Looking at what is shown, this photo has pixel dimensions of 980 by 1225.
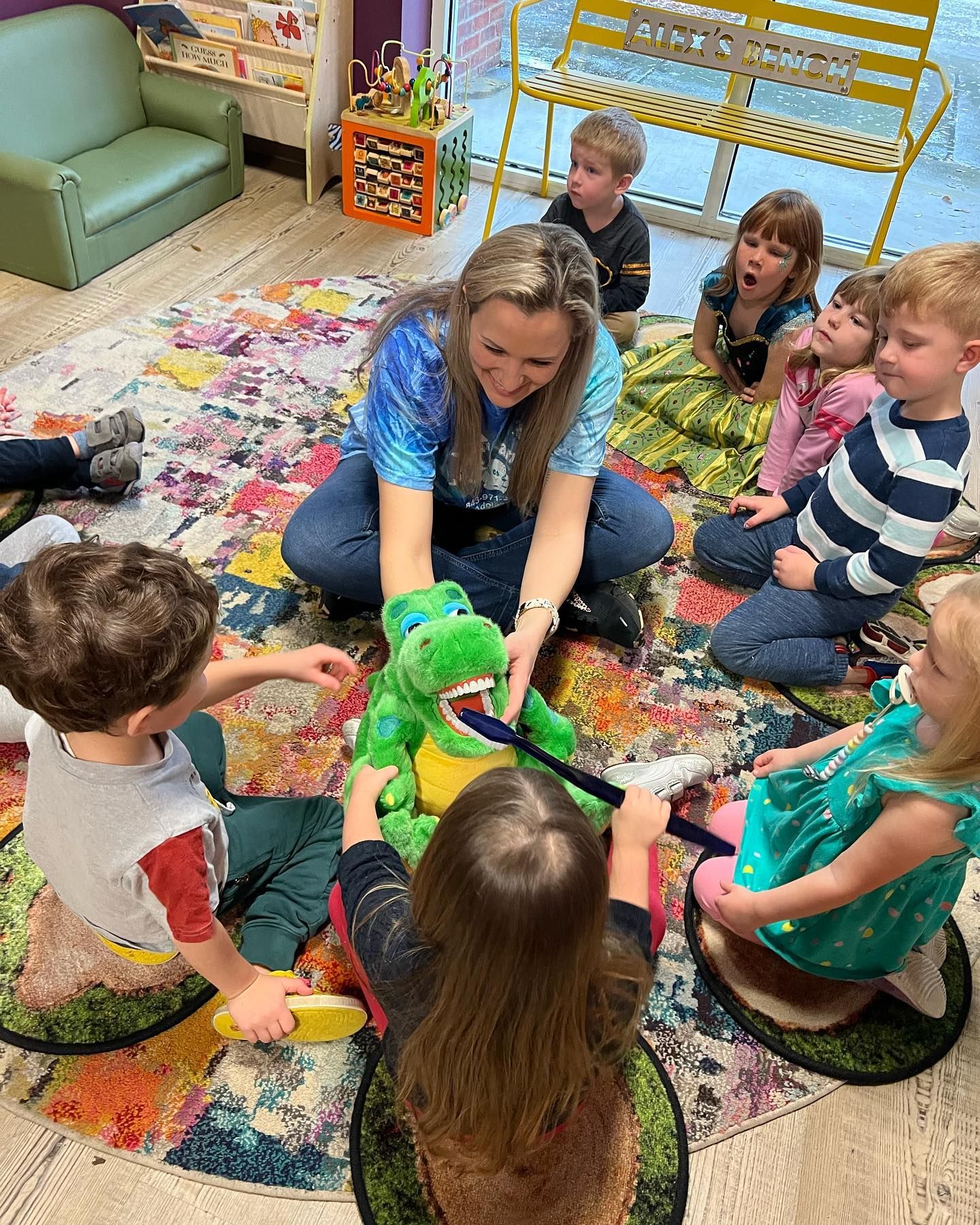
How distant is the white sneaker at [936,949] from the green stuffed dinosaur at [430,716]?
0.48 metres

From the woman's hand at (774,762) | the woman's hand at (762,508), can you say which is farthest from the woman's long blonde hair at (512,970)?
the woman's hand at (762,508)

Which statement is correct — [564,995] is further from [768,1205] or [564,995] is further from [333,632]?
[333,632]

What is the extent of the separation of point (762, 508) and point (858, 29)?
1.64 m

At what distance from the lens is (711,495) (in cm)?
215

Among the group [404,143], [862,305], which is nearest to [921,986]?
[862,305]

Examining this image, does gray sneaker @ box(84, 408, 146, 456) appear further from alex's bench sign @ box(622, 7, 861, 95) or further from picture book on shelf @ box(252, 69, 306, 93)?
alex's bench sign @ box(622, 7, 861, 95)

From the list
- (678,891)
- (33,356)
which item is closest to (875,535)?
(678,891)

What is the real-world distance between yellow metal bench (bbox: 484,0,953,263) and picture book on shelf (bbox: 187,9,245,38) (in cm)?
91

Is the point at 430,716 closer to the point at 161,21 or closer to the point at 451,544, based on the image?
the point at 451,544

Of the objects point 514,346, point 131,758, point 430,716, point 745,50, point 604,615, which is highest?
point 745,50

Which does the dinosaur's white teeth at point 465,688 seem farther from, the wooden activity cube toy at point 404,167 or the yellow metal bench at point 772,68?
the wooden activity cube toy at point 404,167

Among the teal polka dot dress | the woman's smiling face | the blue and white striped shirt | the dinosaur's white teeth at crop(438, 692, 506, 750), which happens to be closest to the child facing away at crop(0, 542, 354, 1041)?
the dinosaur's white teeth at crop(438, 692, 506, 750)

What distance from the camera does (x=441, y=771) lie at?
3.92 feet

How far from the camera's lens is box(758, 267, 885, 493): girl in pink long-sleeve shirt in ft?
5.97
